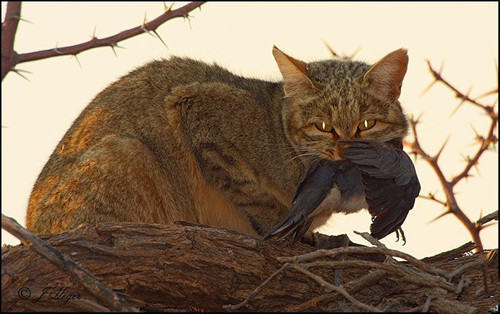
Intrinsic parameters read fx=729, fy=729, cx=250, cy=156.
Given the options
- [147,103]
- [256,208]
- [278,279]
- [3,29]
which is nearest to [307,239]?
[256,208]

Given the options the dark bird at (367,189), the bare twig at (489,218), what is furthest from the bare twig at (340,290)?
the bare twig at (489,218)

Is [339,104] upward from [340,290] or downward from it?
upward

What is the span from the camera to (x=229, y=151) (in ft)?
20.1

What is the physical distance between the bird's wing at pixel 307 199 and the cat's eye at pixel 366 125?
90cm

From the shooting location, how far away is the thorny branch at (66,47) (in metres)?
3.33

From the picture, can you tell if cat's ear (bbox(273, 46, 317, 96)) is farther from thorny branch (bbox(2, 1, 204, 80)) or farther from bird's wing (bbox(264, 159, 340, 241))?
thorny branch (bbox(2, 1, 204, 80))

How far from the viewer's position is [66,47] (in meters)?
3.82

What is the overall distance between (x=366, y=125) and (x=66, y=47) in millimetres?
2832


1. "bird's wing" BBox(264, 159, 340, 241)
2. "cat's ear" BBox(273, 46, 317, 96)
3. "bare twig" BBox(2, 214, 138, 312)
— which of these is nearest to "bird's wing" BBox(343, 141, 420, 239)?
"bird's wing" BBox(264, 159, 340, 241)

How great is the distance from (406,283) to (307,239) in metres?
1.33

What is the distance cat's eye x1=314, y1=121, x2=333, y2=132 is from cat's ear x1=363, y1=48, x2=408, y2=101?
20.2 inches

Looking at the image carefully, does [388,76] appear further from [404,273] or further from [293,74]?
[404,273]

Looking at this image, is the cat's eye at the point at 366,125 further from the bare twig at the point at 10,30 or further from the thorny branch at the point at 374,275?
the bare twig at the point at 10,30

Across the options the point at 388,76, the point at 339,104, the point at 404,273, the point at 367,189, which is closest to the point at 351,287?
the point at 404,273
